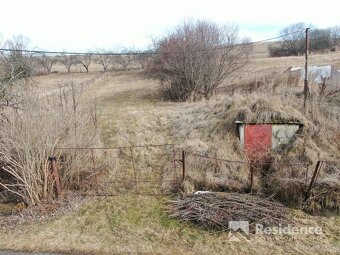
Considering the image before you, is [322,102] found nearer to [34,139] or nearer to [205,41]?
[205,41]

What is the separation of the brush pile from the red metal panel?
2.22 m

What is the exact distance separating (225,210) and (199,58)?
35.1ft

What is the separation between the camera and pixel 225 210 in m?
6.94

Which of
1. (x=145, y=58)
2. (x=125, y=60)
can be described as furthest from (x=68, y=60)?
(x=145, y=58)

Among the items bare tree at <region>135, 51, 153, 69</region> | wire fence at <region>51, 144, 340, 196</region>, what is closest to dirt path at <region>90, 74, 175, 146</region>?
wire fence at <region>51, 144, 340, 196</region>

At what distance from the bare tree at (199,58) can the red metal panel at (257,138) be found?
6.82 metres

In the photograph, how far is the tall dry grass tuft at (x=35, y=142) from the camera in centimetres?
762

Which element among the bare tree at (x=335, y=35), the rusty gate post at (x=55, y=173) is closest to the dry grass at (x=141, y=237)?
the rusty gate post at (x=55, y=173)

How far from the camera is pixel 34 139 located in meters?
7.71

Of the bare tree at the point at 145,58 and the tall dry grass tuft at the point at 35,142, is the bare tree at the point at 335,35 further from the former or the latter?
the tall dry grass tuft at the point at 35,142

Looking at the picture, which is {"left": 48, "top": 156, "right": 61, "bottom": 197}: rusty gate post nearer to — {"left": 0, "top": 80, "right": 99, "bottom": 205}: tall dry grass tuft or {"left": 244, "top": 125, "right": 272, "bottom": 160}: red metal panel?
{"left": 0, "top": 80, "right": 99, "bottom": 205}: tall dry grass tuft

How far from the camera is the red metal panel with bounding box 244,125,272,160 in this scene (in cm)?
955

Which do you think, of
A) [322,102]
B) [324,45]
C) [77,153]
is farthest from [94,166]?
[324,45]

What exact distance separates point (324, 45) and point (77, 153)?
46.0m
